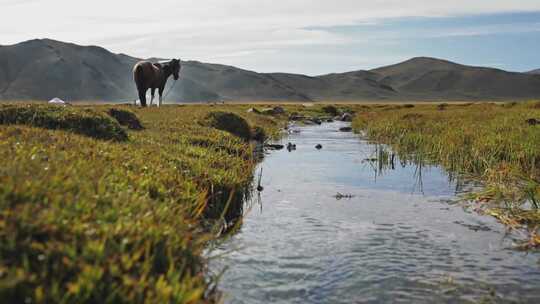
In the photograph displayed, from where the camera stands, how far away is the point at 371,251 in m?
9.80

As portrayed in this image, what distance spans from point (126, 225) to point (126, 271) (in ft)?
1.81

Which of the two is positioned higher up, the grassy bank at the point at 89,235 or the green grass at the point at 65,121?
the green grass at the point at 65,121

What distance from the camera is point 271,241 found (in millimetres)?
10391

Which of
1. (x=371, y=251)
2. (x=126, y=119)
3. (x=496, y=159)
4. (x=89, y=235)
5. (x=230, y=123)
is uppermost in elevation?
(x=126, y=119)

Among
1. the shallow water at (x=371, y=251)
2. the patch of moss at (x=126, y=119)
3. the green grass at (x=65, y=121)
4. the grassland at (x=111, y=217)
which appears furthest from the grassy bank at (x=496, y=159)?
the patch of moss at (x=126, y=119)

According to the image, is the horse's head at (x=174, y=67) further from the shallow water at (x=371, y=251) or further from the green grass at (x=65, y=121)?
the shallow water at (x=371, y=251)

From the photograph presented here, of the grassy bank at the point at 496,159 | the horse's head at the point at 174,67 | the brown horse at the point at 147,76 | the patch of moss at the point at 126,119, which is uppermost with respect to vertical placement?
the horse's head at the point at 174,67

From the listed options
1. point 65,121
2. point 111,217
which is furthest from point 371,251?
point 65,121

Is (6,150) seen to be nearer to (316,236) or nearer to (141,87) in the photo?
(316,236)

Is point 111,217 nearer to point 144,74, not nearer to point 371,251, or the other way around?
point 371,251

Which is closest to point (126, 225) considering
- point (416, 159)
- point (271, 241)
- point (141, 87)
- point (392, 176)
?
point (271, 241)

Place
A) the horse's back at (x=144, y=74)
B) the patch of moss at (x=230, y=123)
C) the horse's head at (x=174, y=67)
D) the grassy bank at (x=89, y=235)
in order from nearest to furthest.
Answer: the grassy bank at (x=89, y=235) → the patch of moss at (x=230, y=123) → the horse's back at (x=144, y=74) → the horse's head at (x=174, y=67)

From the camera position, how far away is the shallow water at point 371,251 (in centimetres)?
781

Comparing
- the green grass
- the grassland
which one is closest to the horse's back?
the green grass
